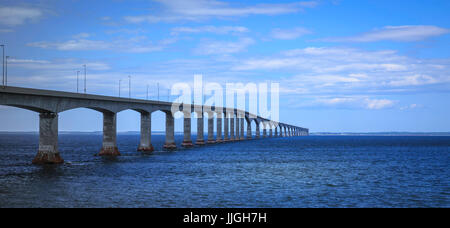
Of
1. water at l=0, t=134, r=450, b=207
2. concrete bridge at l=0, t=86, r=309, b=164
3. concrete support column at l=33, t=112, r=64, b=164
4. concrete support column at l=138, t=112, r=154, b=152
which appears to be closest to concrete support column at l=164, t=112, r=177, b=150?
concrete bridge at l=0, t=86, r=309, b=164

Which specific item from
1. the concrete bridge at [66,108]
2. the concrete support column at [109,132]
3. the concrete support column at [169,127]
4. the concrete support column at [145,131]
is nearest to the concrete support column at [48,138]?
the concrete bridge at [66,108]

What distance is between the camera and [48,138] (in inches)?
2322

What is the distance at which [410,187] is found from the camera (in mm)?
40469

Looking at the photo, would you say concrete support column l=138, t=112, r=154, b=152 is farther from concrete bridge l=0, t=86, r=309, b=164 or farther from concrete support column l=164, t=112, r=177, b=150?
concrete support column l=164, t=112, r=177, b=150

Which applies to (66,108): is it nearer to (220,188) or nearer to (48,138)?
(48,138)

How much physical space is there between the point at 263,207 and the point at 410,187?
16.9 metres

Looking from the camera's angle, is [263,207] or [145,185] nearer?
[263,207]

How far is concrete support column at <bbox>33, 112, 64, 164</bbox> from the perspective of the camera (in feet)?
194

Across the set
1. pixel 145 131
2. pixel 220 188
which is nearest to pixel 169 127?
pixel 145 131

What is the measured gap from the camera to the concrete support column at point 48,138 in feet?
194

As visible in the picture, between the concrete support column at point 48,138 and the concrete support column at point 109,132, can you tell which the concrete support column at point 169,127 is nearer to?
the concrete support column at point 109,132
